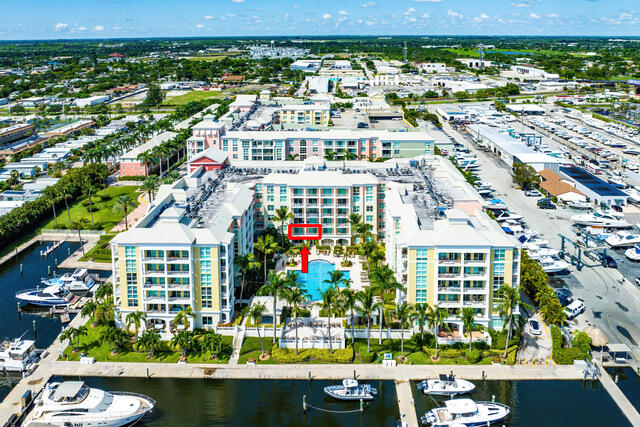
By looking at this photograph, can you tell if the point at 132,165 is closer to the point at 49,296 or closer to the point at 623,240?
the point at 49,296

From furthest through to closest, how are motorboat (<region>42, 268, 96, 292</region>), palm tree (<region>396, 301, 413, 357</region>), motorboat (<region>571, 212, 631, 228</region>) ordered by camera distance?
motorboat (<region>571, 212, 631, 228</region>), motorboat (<region>42, 268, 96, 292</region>), palm tree (<region>396, 301, 413, 357</region>)

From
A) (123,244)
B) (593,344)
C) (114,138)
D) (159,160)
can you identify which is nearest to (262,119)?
(159,160)

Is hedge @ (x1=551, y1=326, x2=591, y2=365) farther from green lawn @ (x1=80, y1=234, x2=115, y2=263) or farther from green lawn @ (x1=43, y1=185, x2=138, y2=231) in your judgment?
green lawn @ (x1=43, y1=185, x2=138, y2=231)

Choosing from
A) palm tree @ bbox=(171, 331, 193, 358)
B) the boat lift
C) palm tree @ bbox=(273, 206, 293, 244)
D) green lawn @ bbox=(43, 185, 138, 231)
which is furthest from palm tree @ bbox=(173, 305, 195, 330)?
the boat lift

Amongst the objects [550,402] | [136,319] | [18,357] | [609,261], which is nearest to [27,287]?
[18,357]

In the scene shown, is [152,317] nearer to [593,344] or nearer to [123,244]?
[123,244]

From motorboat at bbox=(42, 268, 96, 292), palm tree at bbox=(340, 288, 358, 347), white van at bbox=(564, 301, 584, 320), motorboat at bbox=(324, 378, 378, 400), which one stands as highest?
palm tree at bbox=(340, 288, 358, 347)
